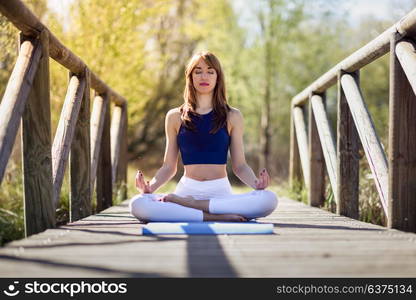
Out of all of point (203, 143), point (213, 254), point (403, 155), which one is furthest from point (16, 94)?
point (403, 155)

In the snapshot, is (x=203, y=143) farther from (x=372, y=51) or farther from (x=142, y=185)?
(x=372, y=51)

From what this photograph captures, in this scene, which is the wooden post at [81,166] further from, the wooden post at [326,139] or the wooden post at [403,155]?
the wooden post at [403,155]

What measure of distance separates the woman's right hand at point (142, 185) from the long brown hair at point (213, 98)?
1.58ft

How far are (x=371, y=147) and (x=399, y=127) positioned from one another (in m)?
0.45

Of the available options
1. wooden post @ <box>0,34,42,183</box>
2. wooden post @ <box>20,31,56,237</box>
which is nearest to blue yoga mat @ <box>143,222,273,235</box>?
wooden post @ <box>20,31,56,237</box>

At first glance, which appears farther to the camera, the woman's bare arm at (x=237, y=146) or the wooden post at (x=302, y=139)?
the wooden post at (x=302, y=139)

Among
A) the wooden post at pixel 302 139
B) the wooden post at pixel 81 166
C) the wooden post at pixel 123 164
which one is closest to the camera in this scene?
the wooden post at pixel 81 166

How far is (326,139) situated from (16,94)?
2.58 m

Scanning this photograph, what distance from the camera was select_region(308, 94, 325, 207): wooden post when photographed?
4957 millimetres

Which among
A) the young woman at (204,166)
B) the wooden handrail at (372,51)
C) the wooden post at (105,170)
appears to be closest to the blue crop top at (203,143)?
the young woman at (204,166)

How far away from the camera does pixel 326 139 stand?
447 cm

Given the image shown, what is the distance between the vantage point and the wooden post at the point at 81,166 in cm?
379

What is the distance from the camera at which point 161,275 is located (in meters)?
1.77

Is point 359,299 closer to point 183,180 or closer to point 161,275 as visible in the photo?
point 161,275
